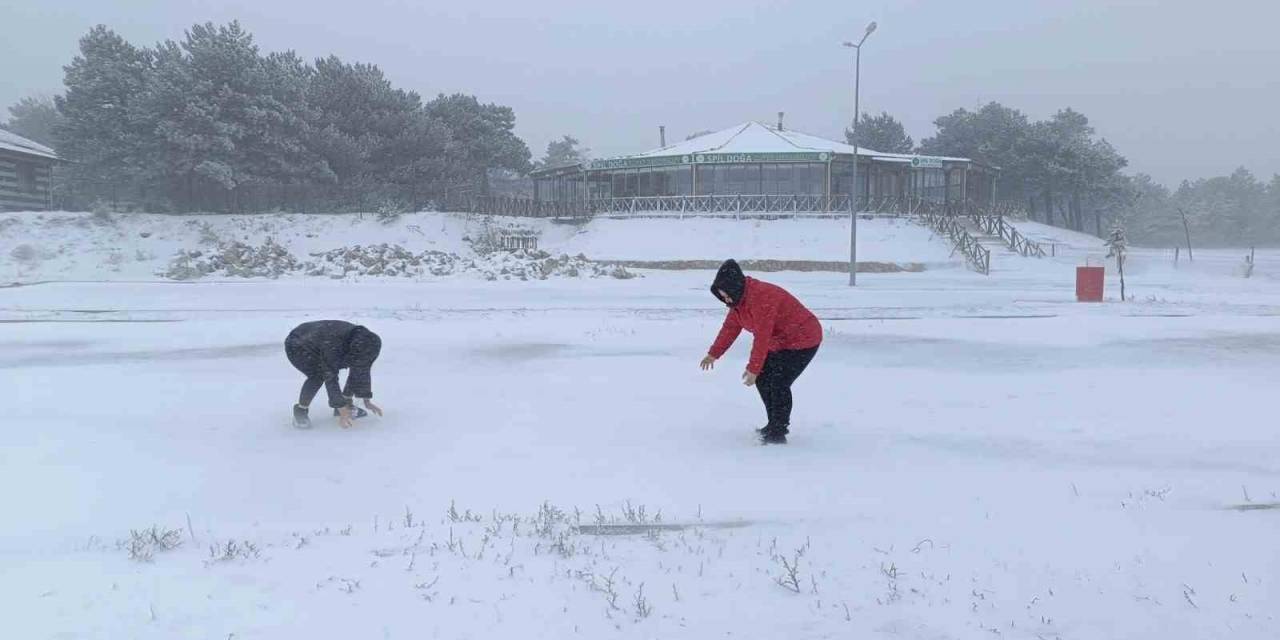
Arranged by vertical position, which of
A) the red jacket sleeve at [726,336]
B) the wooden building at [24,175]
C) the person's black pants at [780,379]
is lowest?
the person's black pants at [780,379]

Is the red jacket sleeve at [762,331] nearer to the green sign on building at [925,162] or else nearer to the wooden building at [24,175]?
the green sign on building at [925,162]

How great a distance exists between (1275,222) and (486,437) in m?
135

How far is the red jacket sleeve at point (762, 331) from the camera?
639 centimetres

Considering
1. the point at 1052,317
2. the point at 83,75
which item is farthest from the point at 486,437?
the point at 83,75

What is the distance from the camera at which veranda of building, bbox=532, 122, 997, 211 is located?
4366 cm

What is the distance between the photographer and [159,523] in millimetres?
4836

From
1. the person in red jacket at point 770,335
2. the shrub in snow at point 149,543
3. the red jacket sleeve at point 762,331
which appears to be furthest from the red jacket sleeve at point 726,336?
the shrub in snow at point 149,543

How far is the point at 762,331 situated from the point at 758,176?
39.8 m

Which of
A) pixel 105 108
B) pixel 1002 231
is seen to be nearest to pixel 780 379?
pixel 1002 231

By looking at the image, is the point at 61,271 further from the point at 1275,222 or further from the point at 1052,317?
the point at 1275,222

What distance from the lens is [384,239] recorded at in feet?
132

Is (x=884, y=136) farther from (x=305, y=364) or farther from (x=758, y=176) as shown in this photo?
(x=305, y=364)

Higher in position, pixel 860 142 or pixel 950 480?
pixel 860 142

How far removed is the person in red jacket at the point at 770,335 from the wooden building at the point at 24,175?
44.3 meters
